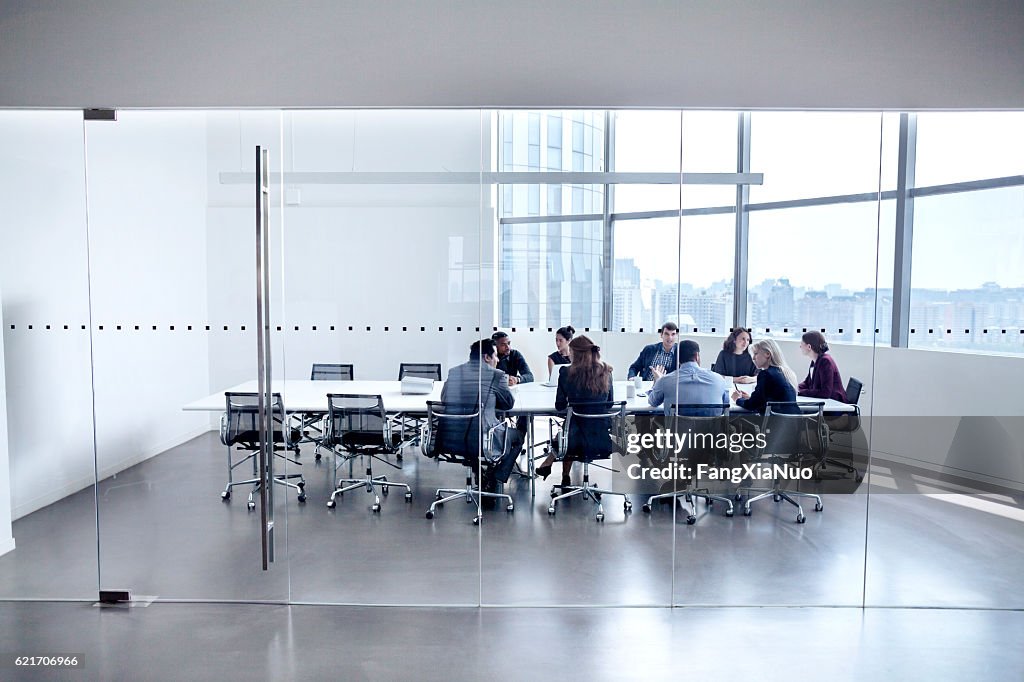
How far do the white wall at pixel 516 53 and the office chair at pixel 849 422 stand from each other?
156cm

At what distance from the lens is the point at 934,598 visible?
3705 millimetres

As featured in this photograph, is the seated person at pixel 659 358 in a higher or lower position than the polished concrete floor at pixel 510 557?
higher

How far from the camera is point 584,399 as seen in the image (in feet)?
12.4

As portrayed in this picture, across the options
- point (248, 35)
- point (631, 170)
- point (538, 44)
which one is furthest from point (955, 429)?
point (248, 35)

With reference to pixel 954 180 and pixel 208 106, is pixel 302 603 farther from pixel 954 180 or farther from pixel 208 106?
pixel 954 180

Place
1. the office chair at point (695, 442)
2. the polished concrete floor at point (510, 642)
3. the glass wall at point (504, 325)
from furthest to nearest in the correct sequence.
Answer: the office chair at point (695, 442) < the glass wall at point (504, 325) < the polished concrete floor at point (510, 642)

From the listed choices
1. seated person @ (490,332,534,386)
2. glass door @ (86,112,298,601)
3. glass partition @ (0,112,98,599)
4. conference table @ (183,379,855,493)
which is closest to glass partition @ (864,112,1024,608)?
conference table @ (183,379,855,493)

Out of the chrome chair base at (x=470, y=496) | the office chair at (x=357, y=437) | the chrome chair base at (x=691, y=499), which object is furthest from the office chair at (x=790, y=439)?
the office chair at (x=357, y=437)

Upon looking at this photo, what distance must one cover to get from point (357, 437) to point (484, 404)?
752mm

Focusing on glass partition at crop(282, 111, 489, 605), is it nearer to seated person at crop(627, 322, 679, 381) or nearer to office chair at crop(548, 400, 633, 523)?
office chair at crop(548, 400, 633, 523)

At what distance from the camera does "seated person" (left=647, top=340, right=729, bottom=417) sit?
145 inches

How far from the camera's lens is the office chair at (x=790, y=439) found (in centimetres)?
372

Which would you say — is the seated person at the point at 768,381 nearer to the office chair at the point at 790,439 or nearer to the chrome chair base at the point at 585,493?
the office chair at the point at 790,439

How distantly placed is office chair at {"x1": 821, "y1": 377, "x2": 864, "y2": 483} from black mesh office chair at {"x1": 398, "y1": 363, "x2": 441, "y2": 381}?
2.24 metres
